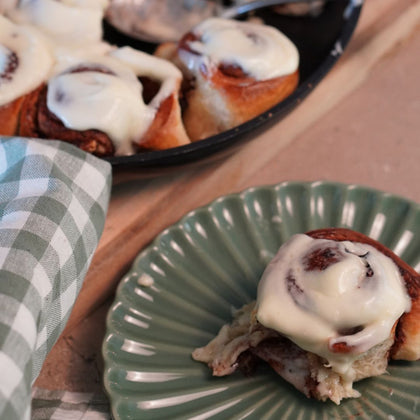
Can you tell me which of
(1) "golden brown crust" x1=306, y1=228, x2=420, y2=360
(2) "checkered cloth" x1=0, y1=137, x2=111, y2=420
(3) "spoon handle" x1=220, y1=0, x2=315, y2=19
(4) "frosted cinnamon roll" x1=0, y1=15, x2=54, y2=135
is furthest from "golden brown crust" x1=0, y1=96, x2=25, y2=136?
(1) "golden brown crust" x1=306, y1=228, x2=420, y2=360

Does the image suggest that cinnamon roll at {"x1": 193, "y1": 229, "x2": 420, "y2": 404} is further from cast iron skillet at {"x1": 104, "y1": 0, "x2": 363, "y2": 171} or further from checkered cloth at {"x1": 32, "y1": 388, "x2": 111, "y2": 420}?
cast iron skillet at {"x1": 104, "y1": 0, "x2": 363, "y2": 171}

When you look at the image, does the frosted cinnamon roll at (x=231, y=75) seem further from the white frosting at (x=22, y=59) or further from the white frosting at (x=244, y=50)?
the white frosting at (x=22, y=59)

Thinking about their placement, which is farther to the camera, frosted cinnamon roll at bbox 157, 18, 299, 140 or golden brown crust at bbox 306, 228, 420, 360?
frosted cinnamon roll at bbox 157, 18, 299, 140

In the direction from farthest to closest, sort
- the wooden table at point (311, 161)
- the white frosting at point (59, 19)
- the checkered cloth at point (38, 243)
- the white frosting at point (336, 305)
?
the white frosting at point (59, 19), the wooden table at point (311, 161), the white frosting at point (336, 305), the checkered cloth at point (38, 243)

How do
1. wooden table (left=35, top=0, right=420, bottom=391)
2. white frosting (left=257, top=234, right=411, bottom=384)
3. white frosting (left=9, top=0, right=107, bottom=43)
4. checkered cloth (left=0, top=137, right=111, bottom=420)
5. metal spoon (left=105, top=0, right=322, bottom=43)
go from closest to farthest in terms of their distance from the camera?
checkered cloth (left=0, top=137, right=111, bottom=420)
white frosting (left=257, top=234, right=411, bottom=384)
wooden table (left=35, top=0, right=420, bottom=391)
white frosting (left=9, top=0, right=107, bottom=43)
metal spoon (left=105, top=0, right=322, bottom=43)

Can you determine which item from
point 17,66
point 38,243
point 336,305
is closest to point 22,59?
point 17,66

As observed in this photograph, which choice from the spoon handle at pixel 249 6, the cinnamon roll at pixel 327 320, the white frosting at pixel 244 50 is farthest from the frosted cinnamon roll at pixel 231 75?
the cinnamon roll at pixel 327 320
